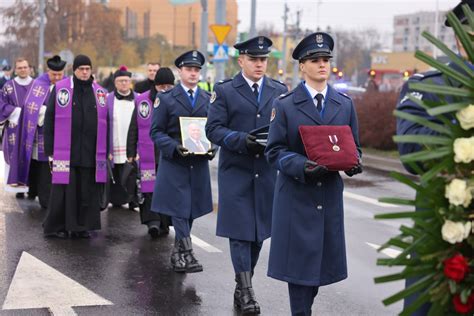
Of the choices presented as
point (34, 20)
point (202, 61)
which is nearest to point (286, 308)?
point (202, 61)

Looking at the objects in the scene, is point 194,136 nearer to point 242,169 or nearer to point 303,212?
point 242,169

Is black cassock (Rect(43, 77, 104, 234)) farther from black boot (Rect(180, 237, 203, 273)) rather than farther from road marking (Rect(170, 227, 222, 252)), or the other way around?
black boot (Rect(180, 237, 203, 273))

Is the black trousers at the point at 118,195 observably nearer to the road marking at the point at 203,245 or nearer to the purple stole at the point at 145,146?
the purple stole at the point at 145,146

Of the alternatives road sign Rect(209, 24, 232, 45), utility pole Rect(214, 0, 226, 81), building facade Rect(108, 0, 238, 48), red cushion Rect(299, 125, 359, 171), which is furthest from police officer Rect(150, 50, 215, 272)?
building facade Rect(108, 0, 238, 48)

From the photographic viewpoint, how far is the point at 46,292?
23.4ft

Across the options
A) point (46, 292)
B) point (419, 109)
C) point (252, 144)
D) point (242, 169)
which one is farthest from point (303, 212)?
point (46, 292)

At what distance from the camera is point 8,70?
2706 cm

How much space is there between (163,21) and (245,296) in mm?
97225

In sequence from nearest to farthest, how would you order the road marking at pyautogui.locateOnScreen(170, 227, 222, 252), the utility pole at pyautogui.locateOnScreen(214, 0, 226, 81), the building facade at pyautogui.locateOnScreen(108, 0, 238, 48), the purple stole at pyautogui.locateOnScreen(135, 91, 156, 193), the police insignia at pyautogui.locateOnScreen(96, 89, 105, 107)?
the road marking at pyautogui.locateOnScreen(170, 227, 222, 252)
the police insignia at pyautogui.locateOnScreen(96, 89, 105, 107)
the purple stole at pyautogui.locateOnScreen(135, 91, 156, 193)
the utility pole at pyautogui.locateOnScreen(214, 0, 226, 81)
the building facade at pyautogui.locateOnScreen(108, 0, 238, 48)

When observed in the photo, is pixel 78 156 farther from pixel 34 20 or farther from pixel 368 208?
pixel 34 20

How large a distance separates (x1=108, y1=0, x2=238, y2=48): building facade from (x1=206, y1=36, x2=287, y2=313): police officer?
86.5m

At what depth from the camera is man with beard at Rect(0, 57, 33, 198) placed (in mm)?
12094

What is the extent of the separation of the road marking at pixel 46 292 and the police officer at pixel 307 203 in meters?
1.91

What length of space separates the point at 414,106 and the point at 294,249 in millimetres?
1887
